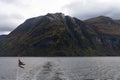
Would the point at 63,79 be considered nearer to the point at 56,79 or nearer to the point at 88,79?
the point at 56,79

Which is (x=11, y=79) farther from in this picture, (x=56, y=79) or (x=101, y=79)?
(x=101, y=79)

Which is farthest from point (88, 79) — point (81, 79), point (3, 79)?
point (3, 79)

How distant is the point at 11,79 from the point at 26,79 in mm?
9223

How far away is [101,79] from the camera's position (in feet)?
333

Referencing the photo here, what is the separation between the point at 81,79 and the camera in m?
102

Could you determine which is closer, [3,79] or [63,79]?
[63,79]

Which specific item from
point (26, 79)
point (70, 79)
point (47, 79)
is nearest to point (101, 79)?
point (70, 79)

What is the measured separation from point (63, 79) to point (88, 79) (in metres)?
9.35

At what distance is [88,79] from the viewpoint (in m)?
102

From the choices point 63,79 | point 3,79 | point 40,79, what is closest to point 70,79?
point 63,79

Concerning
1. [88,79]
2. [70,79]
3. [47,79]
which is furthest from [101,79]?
[47,79]

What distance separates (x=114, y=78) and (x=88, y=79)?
1057 centimetres

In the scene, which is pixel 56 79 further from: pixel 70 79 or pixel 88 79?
pixel 88 79

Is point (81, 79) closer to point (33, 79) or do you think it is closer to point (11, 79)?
point (33, 79)
